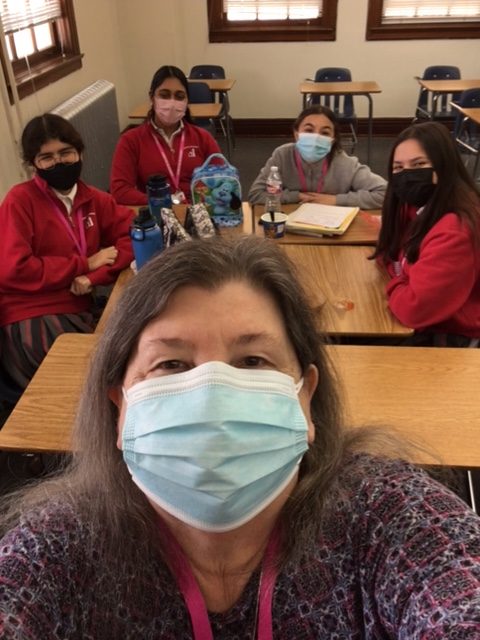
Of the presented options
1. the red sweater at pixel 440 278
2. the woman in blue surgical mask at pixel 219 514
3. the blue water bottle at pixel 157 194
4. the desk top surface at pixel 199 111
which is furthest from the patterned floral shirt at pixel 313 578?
the desk top surface at pixel 199 111

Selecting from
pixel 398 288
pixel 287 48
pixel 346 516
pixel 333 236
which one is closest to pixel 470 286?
pixel 398 288

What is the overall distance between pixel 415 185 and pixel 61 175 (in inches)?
59.1

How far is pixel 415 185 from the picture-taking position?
7.27 ft

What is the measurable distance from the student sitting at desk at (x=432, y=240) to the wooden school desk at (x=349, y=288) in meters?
0.06

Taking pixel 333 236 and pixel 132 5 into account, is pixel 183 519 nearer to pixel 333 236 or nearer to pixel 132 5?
pixel 333 236

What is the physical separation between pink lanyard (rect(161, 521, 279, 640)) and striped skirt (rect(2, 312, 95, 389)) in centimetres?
166

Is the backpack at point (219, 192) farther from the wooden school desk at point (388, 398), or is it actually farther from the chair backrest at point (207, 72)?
the chair backrest at point (207, 72)

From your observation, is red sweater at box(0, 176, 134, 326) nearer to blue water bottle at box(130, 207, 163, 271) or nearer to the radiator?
blue water bottle at box(130, 207, 163, 271)

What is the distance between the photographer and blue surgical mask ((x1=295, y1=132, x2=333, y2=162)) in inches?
118

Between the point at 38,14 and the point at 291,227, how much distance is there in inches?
122

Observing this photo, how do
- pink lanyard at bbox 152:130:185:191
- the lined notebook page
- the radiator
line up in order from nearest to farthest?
1. the lined notebook page
2. pink lanyard at bbox 152:130:185:191
3. the radiator

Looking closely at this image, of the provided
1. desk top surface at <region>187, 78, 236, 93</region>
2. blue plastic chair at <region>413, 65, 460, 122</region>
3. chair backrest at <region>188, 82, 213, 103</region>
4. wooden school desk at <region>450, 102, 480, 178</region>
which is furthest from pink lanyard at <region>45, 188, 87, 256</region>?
blue plastic chair at <region>413, 65, 460, 122</region>

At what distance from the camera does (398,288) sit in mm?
2027

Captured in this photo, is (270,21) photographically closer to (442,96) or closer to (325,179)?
(442,96)
